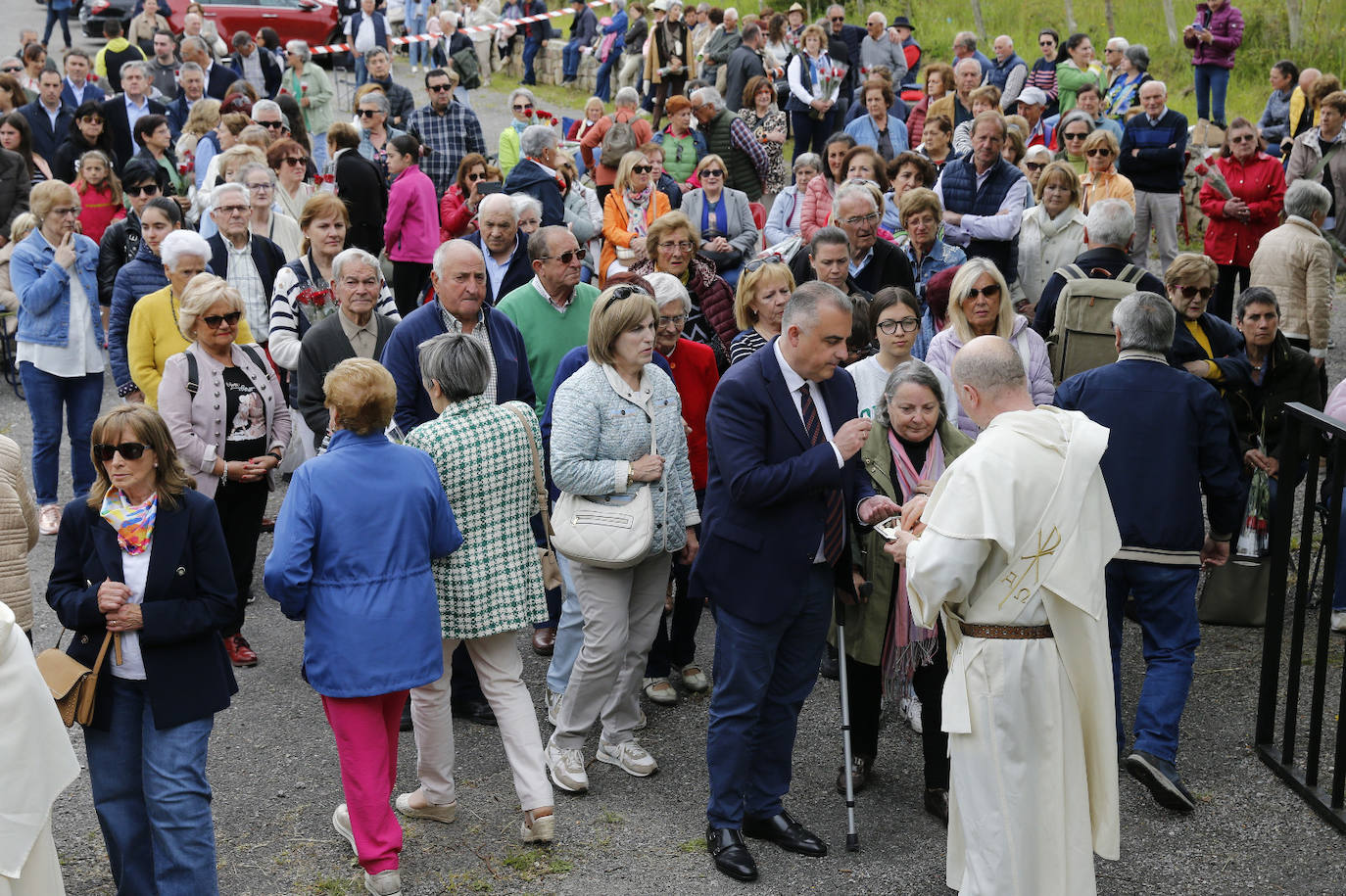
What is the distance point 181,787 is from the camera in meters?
4.37

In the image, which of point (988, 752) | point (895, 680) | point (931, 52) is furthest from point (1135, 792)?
point (931, 52)

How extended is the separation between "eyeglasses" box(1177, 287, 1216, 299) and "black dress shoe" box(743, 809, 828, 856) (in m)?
3.46

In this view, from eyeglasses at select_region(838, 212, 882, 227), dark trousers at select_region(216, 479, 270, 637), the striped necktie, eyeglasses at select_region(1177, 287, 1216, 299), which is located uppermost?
eyeglasses at select_region(838, 212, 882, 227)

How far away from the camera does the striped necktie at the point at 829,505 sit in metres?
4.88

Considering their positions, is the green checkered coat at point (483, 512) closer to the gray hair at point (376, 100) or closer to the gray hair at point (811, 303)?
the gray hair at point (811, 303)

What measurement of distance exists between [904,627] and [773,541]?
856 millimetres

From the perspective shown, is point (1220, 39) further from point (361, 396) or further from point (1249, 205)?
point (361, 396)

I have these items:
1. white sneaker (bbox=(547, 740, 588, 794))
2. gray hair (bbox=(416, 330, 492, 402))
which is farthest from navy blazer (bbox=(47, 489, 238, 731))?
white sneaker (bbox=(547, 740, 588, 794))

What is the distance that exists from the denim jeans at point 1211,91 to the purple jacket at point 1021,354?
12317 millimetres

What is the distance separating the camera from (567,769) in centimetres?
557

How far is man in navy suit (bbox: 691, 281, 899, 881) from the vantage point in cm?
473

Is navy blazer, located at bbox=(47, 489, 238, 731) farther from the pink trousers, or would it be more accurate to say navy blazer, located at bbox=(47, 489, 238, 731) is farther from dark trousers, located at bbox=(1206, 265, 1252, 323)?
dark trousers, located at bbox=(1206, 265, 1252, 323)

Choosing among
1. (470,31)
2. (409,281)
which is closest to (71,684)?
(409,281)

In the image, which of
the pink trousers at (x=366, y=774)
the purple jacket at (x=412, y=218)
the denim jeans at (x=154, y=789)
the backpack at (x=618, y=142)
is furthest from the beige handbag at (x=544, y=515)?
the backpack at (x=618, y=142)
